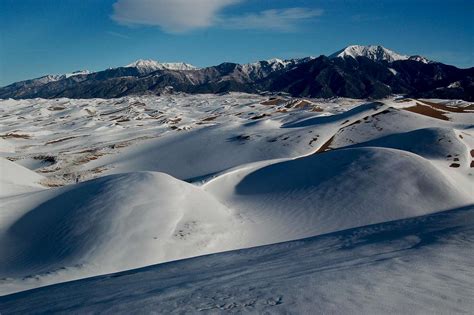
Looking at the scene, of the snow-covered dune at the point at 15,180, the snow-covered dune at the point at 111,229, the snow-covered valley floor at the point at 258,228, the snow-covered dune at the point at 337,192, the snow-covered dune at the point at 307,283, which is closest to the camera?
the snow-covered dune at the point at 307,283

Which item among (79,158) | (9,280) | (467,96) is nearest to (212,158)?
(79,158)

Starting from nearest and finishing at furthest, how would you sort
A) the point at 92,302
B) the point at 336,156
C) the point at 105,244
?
the point at 92,302
the point at 105,244
the point at 336,156

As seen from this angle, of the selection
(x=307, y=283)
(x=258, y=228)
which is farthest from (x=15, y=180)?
(x=307, y=283)

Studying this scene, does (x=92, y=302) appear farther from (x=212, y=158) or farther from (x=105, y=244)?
(x=212, y=158)

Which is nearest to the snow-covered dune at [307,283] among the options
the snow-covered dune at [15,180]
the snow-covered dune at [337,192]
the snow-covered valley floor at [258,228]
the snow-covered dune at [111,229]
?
the snow-covered valley floor at [258,228]

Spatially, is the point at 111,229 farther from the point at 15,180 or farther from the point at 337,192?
the point at 15,180

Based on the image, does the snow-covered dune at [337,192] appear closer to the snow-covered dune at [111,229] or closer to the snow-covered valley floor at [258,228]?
the snow-covered valley floor at [258,228]
